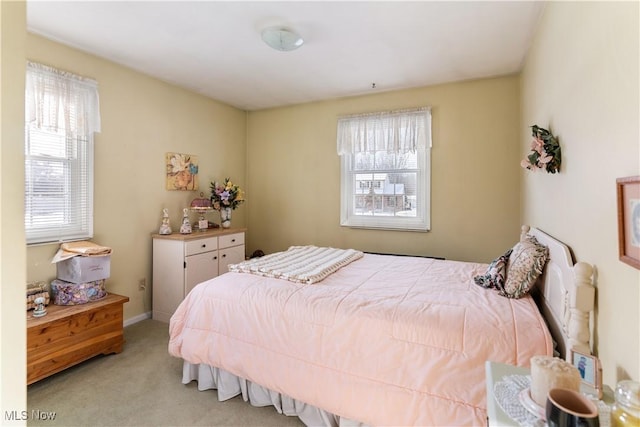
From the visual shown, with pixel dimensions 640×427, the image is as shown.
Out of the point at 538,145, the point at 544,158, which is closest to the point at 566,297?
the point at 544,158

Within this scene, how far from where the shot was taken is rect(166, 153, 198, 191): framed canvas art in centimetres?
352

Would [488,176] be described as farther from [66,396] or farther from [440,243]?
[66,396]

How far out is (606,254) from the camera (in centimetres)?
111

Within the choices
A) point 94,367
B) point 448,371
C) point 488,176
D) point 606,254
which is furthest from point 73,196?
point 488,176

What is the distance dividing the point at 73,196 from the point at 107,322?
1154 millimetres

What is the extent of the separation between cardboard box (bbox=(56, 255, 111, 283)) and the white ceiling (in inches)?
71.6

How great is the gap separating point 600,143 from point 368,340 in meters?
1.30

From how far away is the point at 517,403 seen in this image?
92cm

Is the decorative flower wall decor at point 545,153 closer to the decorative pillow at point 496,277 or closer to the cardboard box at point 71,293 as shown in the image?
the decorative pillow at point 496,277

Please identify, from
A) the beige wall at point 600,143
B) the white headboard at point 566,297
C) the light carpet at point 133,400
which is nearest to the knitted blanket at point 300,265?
Answer: the light carpet at point 133,400

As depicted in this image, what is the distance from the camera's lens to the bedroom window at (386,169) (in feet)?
11.9

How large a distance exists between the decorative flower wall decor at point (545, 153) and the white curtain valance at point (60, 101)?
11.5 feet

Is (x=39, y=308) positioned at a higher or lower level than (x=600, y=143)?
lower

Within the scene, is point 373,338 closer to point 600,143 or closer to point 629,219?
point 629,219
